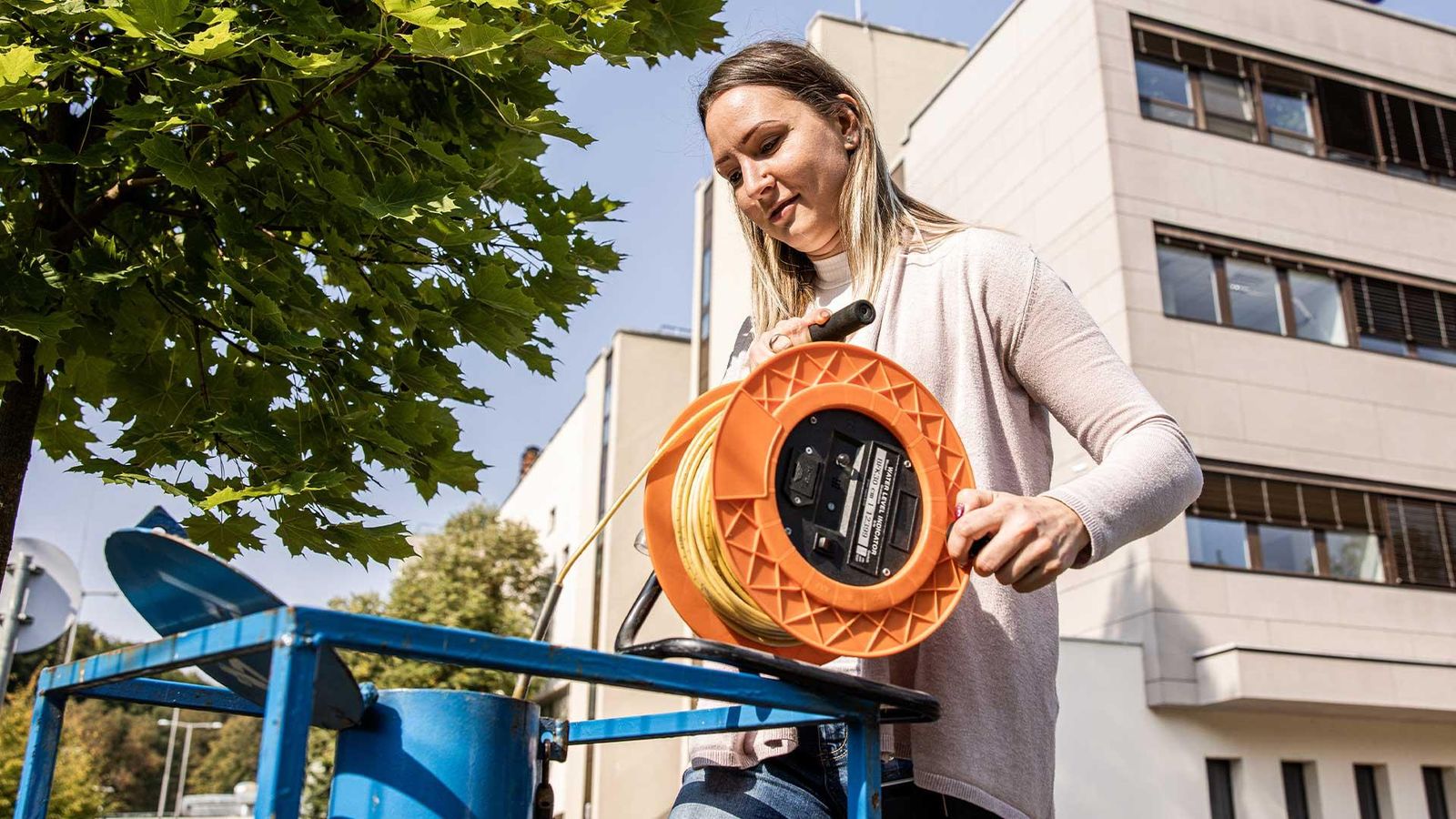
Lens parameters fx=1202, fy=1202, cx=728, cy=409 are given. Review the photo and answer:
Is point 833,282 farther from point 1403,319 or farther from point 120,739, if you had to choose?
point 120,739

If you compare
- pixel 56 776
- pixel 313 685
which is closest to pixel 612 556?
pixel 56 776

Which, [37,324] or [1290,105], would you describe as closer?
[37,324]

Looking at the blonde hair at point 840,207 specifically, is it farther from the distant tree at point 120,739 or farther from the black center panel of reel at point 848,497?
the distant tree at point 120,739

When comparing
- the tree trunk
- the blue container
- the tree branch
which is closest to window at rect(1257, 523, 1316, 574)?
the tree branch

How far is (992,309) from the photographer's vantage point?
6.52ft

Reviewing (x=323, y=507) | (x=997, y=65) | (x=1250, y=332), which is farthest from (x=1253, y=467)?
(x=323, y=507)

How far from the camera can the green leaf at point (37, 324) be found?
134 inches

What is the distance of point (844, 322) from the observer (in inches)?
75.0

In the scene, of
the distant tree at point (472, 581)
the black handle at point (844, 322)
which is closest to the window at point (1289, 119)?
the black handle at point (844, 322)

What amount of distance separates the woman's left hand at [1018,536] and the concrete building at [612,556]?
81.1ft

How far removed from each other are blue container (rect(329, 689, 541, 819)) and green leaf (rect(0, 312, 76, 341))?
245cm

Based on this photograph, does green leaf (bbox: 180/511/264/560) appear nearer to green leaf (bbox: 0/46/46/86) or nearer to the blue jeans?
green leaf (bbox: 0/46/46/86)

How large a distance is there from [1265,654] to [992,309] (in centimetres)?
1320

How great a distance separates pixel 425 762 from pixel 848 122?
142 centimetres
